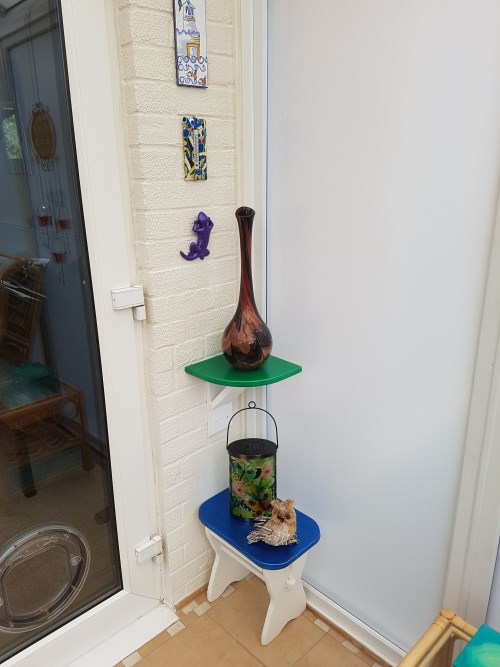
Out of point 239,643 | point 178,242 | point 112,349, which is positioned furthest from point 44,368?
point 239,643

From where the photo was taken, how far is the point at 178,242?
1.28 m

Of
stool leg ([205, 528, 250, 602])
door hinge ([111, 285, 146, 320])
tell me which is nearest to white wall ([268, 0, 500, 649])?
stool leg ([205, 528, 250, 602])

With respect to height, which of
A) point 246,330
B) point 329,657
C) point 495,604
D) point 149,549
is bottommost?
point 329,657

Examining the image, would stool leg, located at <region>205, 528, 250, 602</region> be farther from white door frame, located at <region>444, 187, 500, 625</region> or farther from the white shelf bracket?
white door frame, located at <region>444, 187, 500, 625</region>

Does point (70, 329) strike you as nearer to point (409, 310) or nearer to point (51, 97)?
point (51, 97)

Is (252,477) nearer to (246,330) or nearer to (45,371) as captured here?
(246,330)

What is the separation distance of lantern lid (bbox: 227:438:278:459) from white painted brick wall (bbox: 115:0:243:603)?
89 mm

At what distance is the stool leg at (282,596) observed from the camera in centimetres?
138

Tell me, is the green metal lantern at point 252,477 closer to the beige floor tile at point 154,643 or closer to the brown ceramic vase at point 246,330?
the brown ceramic vase at point 246,330

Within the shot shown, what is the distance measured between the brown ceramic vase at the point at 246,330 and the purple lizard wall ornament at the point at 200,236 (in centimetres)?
10

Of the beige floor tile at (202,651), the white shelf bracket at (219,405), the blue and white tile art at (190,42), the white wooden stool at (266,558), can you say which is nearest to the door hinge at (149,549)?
the white wooden stool at (266,558)

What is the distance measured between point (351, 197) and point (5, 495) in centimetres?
111

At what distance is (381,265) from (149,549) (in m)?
1.05

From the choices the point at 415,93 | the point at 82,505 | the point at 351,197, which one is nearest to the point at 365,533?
the point at 82,505
